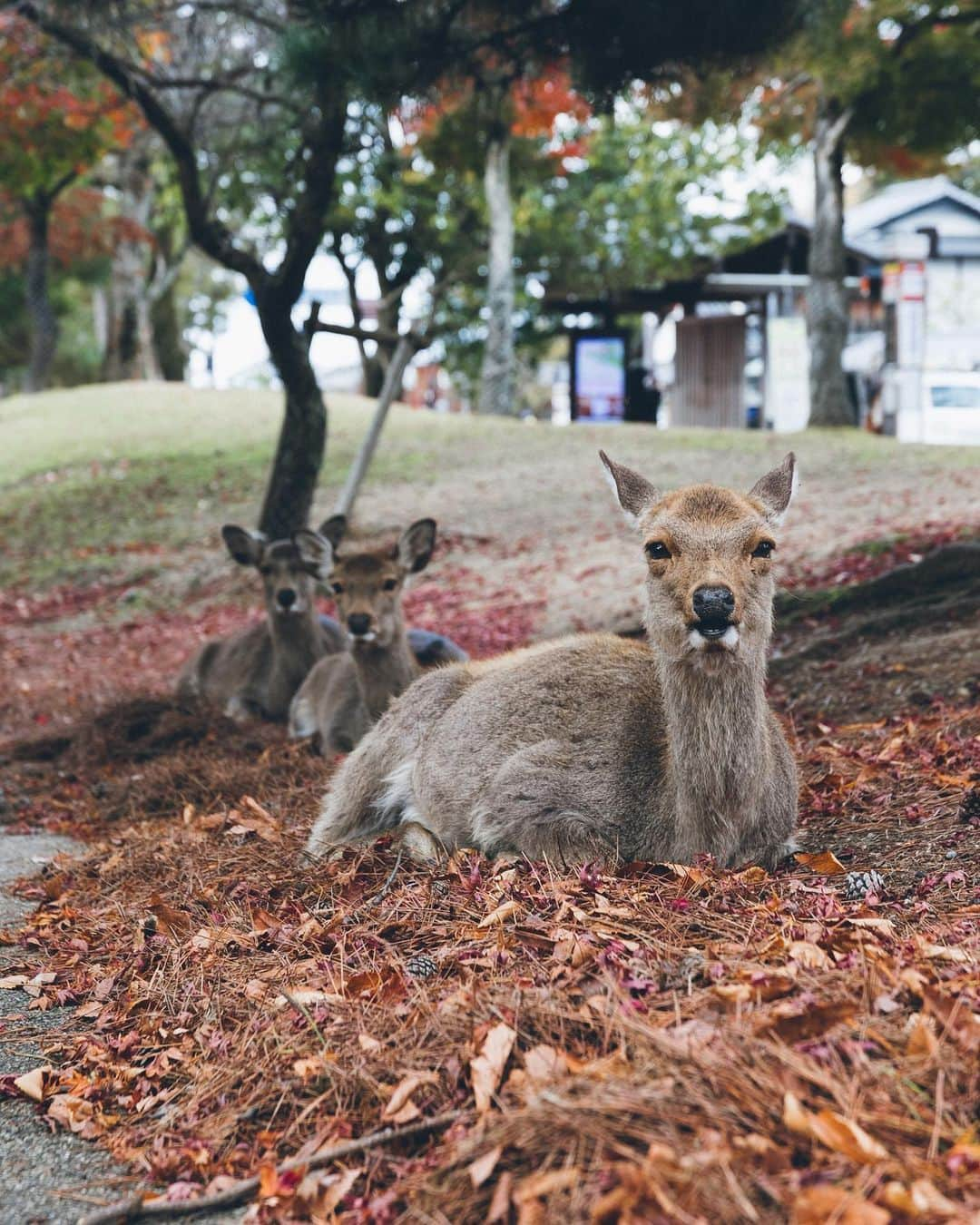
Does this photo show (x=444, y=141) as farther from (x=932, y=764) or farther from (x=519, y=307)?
(x=519, y=307)

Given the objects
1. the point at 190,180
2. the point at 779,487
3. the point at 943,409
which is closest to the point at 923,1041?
the point at 779,487

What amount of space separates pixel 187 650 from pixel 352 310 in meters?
25.3

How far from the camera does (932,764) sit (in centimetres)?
594

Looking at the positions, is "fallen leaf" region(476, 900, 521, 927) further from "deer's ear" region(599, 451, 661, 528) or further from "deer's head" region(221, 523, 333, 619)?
"deer's head" region(221, 523, 333, 619)

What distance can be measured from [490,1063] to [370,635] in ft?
16.3

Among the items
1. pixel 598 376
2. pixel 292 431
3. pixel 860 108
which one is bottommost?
pixel 292 431

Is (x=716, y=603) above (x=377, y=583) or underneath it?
above

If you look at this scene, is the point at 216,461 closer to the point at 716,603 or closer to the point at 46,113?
the point at 46,113

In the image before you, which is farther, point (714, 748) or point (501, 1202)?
point (714, 748)

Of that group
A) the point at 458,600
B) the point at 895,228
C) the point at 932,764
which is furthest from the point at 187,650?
the point at 895,228

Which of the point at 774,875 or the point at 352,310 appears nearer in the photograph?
the point at 774,875

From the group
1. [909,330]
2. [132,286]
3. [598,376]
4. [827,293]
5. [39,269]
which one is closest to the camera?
[827,293]

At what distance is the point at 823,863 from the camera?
4844 millimetres

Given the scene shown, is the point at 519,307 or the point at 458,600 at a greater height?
the point at 519,307
